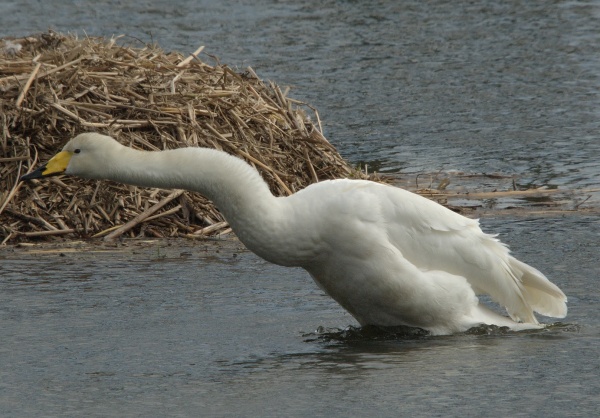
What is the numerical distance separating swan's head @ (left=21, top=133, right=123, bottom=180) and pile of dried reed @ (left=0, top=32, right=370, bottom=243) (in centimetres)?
238

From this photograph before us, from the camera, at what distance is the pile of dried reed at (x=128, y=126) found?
9.43 metres

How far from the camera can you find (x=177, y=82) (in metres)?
10.6

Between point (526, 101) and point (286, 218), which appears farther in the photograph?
point (526, 101)

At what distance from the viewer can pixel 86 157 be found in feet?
22.0

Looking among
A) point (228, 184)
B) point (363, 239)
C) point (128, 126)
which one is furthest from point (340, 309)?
point (128, 126)

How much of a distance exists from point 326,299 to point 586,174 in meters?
4.07

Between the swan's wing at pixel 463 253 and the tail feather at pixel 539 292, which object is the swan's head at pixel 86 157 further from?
the tail feather at pixel 539 292

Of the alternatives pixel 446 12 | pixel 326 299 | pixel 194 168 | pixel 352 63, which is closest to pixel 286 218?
pixel 194 168

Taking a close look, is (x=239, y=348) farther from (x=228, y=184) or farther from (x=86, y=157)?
(x=86, y=157)

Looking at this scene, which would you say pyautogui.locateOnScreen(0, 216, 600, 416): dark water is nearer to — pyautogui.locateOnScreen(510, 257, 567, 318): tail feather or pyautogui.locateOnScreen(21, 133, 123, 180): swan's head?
pyautogui.locateOnScreen(510, 257, 567, 318): tail feather

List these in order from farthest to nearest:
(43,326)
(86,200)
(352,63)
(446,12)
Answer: (446,12)
(352,63)
(86,200)
(43,326)

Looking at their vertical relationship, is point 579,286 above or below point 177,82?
below

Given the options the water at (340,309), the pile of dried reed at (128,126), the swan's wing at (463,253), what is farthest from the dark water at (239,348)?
the pile of dried reed at (128,126)

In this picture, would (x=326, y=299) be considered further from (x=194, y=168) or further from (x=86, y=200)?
(x=86, y=200)
